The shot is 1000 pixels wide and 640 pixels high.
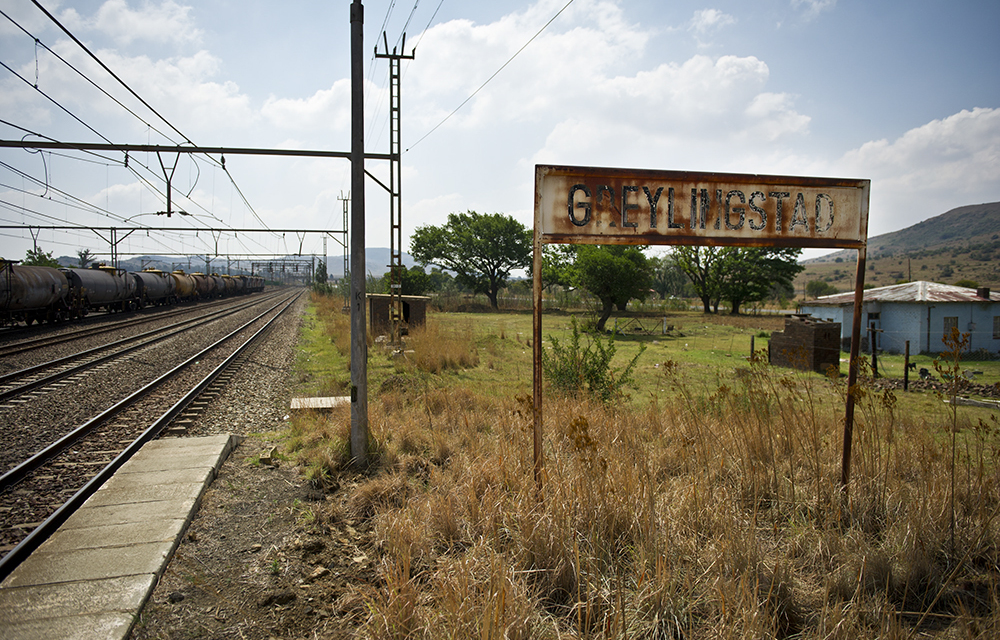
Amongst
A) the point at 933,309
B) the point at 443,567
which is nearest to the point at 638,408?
the point at 443,567

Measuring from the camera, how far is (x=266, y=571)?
3.56 metres

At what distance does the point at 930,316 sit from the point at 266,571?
24575mm

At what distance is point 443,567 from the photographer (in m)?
3.06

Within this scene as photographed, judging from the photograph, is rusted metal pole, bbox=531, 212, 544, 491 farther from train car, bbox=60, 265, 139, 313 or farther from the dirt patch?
train car, bbox=60, 265, 139, 313

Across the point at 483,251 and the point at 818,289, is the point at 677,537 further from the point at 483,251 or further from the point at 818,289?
the point at 818,289

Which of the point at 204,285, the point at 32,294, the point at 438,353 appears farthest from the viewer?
the point at 204,285

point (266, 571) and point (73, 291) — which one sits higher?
point (73, 291)

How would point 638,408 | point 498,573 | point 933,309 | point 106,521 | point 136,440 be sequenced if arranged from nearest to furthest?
point 498,573 < point 106,521 < point 136,440 < point 638,408 < point 933,309

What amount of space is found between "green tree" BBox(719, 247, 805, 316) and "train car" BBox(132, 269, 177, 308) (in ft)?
154

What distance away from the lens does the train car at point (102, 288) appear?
22.4m

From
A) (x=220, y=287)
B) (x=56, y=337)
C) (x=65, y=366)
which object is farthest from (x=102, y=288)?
(x=220, y=287)

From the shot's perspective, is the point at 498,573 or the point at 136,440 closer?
the point at 498,573

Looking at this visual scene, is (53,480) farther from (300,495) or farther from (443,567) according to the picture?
(443,567)

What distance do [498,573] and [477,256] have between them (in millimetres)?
55149
